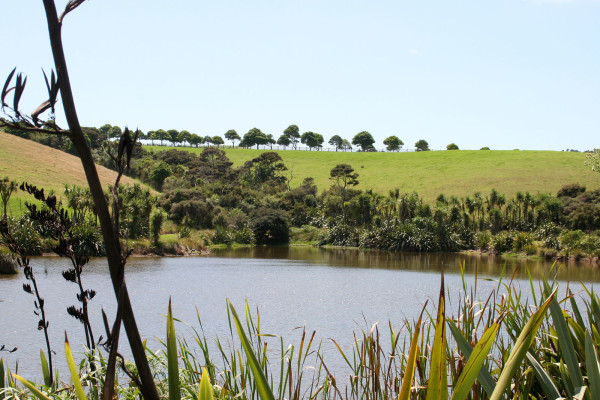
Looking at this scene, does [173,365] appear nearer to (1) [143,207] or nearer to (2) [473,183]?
(1) [143,207]

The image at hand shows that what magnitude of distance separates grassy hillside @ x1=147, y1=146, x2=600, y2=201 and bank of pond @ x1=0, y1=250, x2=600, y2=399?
30.9m

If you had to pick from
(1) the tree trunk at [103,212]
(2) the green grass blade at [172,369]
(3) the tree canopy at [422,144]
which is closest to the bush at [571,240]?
(2) the green grass blade at [172,369]

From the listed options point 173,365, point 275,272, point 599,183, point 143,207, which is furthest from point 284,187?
point 173,365

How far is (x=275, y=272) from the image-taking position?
1224 inches

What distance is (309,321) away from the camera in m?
16.9

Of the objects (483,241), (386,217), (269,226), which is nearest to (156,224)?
(269,226)

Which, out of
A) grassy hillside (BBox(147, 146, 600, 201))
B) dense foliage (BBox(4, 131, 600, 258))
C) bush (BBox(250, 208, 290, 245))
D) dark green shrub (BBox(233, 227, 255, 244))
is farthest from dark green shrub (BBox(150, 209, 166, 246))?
grassy hillside (BBox(147, 146, 600, 201))

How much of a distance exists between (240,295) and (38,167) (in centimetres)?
4203

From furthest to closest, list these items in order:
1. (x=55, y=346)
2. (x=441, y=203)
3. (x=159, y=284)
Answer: (x=441, y=203) → (x=159, y=284) → (x=55, y=346)

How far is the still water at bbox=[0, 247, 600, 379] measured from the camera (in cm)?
1433

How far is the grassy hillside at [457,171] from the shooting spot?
216 feet

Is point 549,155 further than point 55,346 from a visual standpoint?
Yes

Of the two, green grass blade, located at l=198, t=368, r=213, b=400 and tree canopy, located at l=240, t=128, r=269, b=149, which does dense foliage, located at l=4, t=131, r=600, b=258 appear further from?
tree canopy, located at l=240, t=128, r=269, b=149

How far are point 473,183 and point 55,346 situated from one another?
62.2m
